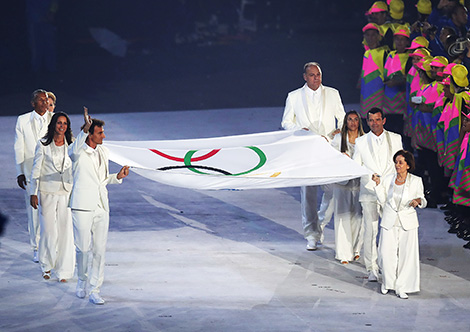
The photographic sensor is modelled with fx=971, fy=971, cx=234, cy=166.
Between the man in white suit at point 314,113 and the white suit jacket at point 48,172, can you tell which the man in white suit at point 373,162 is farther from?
the white suit jacket at point 48,172

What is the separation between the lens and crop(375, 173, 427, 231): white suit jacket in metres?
8.91

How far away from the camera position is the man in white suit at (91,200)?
8.59 metres

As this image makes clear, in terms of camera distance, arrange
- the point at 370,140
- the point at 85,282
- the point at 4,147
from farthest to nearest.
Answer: the point at 4,147 < the point at 370,140 < the point at 85,282

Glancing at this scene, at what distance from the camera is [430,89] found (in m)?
11.8

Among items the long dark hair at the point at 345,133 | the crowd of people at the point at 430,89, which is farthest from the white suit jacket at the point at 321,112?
the crowd of people at the point at 430,89

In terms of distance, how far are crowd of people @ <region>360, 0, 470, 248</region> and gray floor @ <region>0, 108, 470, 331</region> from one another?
61 centimetres

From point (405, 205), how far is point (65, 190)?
127 inches

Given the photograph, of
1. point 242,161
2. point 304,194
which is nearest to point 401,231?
point 304,194

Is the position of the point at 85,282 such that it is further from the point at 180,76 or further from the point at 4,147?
the point at 180,76

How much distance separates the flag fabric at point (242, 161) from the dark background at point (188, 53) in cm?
770

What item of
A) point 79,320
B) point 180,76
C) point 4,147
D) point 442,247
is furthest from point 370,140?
point 180,76

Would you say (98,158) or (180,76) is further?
(180,76)

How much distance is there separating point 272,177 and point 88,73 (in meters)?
10.00

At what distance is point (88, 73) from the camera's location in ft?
61.7
